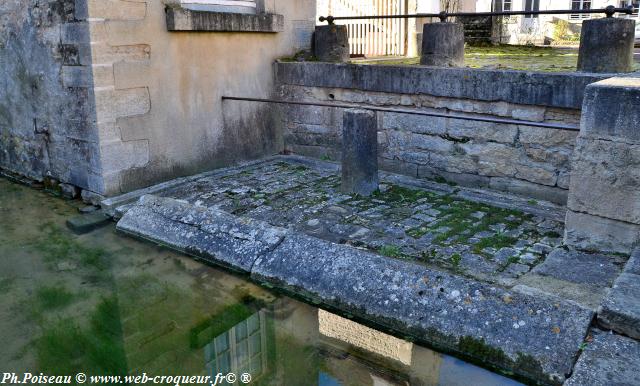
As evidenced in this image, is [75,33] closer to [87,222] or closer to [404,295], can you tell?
[87,222]

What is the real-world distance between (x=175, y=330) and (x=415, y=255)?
1.63 metres

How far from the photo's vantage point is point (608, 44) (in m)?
4.76

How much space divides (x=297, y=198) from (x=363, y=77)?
5.30 feet

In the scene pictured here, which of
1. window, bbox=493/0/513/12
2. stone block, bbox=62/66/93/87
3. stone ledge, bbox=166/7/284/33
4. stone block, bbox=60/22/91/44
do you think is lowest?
stone block, bbox=62/66/93/87

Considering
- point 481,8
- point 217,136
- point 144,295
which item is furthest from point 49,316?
point 481,8

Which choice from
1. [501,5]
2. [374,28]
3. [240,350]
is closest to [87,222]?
[240,350]

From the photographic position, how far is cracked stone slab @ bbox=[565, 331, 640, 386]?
2.49 m

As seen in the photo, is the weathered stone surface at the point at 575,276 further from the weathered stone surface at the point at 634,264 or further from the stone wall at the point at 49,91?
the stone wall at the point at 49,91

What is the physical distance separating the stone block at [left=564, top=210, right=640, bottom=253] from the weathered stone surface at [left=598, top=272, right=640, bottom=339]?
753mm

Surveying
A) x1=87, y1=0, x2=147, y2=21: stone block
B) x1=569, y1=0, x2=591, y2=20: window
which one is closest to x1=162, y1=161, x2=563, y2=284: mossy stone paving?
x1=87, y1=0, x2=147, y2=21: stone block

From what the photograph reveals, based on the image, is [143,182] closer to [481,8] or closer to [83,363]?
[83,363]

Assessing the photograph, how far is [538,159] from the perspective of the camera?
4.97 meters

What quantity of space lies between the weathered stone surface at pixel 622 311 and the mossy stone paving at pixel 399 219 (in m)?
0.67

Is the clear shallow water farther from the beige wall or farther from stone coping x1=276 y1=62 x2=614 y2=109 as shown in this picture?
stone coping x1=276 y1=62 x2=614 y2=109
